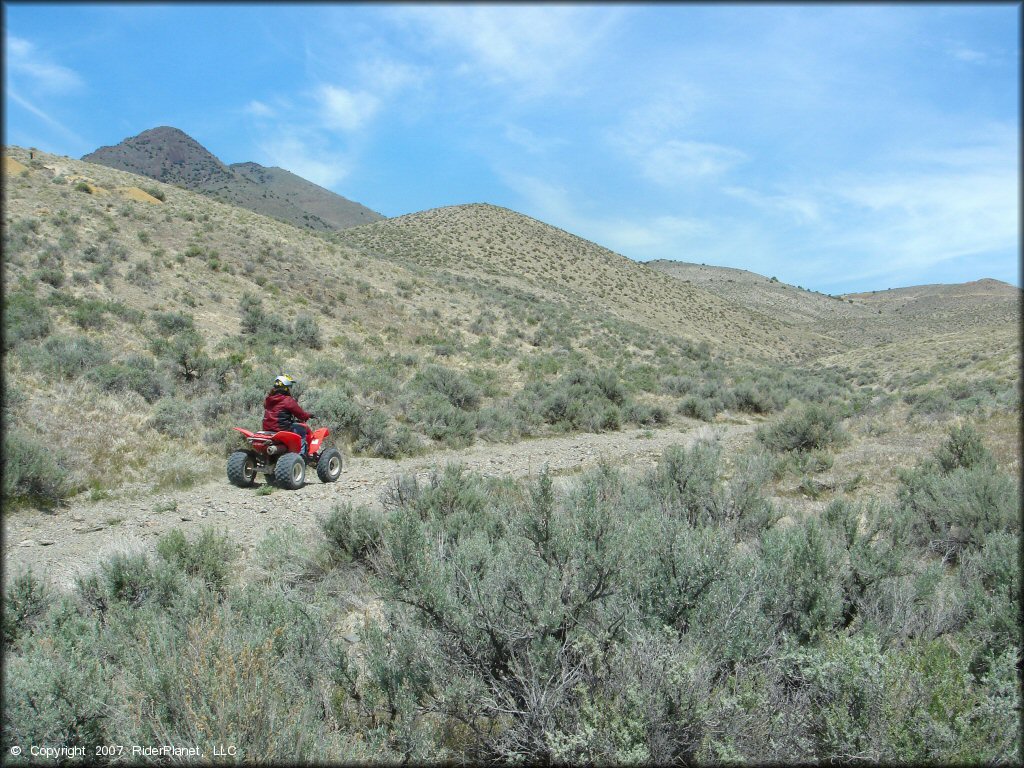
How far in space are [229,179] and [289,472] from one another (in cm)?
11040

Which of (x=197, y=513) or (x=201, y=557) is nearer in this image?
(x=201, y=557)

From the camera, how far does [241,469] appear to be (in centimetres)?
843

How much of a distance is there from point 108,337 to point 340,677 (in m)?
13.2

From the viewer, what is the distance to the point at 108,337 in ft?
42.0

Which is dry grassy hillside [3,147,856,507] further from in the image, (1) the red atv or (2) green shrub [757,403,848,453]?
(2) green shrub [757,403,848,453]

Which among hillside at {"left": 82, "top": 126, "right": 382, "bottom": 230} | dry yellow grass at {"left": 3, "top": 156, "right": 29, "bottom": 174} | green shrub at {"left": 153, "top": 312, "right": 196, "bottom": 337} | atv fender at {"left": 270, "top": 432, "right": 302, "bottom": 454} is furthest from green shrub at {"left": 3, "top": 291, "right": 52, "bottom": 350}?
hillside at {"left": 82, "top": 126, "right": 382, "bottom": 230}

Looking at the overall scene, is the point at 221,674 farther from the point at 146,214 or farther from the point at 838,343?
the point at 838,343

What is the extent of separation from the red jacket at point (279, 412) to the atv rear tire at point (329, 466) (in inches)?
30.9

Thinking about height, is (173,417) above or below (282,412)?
below

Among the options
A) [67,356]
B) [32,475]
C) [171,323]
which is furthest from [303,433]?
[171,323]

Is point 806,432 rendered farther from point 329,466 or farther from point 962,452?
point 329,466

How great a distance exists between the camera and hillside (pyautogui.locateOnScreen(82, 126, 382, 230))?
3344 inches

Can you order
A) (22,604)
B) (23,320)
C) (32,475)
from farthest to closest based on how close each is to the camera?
(23,320), (32,475), (22,604)

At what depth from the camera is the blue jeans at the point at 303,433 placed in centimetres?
Answer: 885
